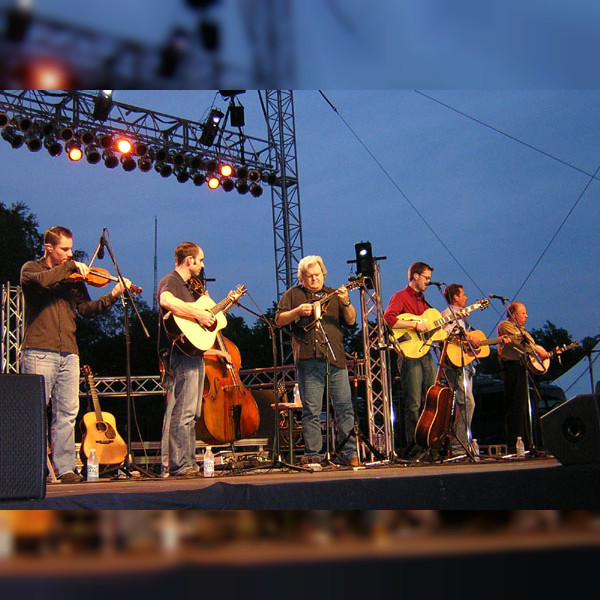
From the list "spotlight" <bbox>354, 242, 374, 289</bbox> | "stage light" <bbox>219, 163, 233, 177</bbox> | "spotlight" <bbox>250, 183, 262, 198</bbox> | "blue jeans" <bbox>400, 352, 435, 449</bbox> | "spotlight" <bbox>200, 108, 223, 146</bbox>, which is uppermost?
"spotlight" <bbox>200, 108, 223, 146</bbox>

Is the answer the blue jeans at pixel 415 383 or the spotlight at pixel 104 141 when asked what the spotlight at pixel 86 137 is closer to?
the spotlight at pixel 104 141

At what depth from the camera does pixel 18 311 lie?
30.2 ft

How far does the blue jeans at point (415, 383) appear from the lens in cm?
614

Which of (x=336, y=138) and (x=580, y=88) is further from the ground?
(x=336, y=138)

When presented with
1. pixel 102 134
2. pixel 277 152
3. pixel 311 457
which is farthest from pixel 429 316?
pixel 277 152

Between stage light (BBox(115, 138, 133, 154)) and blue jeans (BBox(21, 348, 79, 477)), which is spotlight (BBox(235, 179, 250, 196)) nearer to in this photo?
stage light (BBox(115, 138, 133, 154))

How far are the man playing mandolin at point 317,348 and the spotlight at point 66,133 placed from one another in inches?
245

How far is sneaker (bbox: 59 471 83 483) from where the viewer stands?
4312mm

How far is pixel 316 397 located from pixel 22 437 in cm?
354

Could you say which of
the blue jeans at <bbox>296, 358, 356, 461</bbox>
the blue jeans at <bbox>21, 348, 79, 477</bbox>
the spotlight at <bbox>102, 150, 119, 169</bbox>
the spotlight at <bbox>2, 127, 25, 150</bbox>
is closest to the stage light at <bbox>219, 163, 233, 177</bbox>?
the spotlight at <bbox>102, 150, 119, 169</bbox>

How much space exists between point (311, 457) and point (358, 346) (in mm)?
23469

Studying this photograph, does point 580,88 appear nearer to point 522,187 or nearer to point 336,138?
point 522,187

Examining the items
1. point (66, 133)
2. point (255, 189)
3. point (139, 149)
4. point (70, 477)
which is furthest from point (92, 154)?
point (70, 477)

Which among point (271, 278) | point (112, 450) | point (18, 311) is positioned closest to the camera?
point (112, 450)
